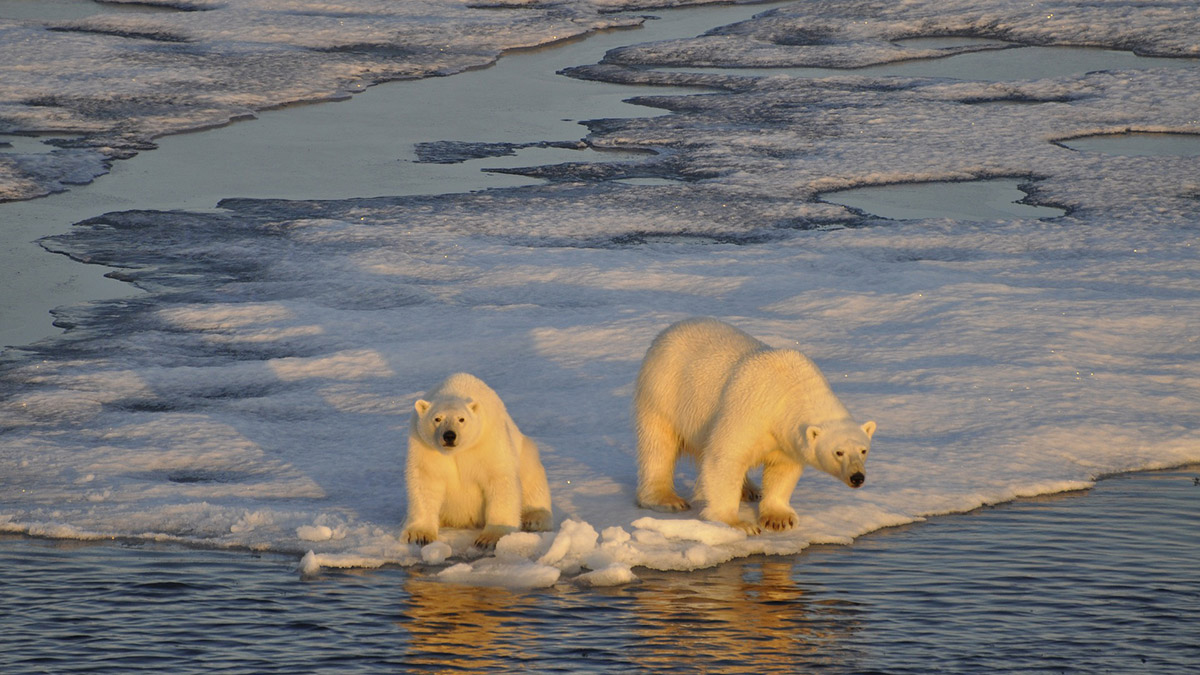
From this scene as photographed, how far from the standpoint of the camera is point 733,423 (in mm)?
6801

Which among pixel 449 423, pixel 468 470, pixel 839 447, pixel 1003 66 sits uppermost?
pixel 1003 66

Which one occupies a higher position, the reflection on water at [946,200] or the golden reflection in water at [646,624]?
the reflection on water at [946,200]

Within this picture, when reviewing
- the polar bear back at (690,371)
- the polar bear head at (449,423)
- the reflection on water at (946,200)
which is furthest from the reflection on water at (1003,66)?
the polar bear head at (449,423)

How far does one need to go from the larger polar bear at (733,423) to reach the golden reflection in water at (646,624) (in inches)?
20.2

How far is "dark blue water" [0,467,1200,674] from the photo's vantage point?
5543mm

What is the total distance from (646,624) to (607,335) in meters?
4.54

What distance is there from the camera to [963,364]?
9531mm

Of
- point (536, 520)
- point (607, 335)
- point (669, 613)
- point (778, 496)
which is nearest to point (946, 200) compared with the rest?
point (607, 335)

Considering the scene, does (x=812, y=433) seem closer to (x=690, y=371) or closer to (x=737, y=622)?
(x=690, y=371)

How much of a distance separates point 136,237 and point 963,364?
7.85 m

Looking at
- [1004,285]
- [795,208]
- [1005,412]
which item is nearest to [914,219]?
[795,208]

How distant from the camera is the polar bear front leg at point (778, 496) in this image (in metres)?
7.02

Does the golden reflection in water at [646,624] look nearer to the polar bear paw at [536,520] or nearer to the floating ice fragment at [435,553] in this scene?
the floating ice fragment at [435,553]

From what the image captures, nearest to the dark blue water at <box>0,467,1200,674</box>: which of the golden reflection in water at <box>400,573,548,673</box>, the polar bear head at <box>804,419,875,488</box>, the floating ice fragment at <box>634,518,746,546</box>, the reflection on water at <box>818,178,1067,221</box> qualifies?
the golden reflection in water at <box>400,573,548,673</box>
